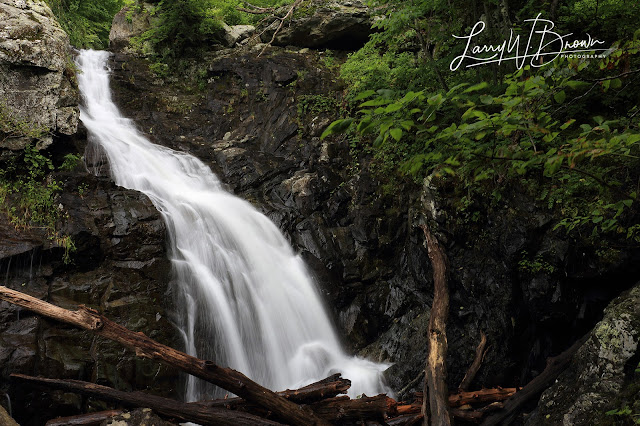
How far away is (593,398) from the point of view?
3.27 m

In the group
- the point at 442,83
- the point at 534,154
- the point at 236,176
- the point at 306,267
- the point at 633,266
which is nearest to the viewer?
the point at 534,154

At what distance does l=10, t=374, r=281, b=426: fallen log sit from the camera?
3.59 meters

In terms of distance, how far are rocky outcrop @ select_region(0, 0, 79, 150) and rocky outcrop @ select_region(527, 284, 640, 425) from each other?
804cm

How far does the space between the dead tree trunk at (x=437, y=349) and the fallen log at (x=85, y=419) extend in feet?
10.1

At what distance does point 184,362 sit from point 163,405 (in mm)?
499

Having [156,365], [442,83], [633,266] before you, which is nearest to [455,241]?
[633,266]

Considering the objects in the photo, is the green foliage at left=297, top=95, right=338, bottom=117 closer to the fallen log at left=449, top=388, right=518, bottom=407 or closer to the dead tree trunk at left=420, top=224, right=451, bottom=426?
the dead tree trunk at left=420, top=224, right=451, bottom=426

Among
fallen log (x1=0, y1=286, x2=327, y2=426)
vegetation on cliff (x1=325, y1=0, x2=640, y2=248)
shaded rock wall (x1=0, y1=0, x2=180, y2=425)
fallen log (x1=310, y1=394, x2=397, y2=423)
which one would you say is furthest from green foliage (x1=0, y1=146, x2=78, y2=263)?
vegetation on cliff (x1=325, y1=0, x2=640, y2=248)

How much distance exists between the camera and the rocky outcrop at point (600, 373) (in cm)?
322

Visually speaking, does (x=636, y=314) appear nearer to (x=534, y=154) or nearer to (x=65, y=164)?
(x=534, y=154)

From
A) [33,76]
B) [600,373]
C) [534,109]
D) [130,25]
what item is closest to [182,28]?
[130,25]

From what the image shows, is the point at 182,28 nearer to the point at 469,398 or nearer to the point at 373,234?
the point at 373,234

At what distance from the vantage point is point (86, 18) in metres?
15.6

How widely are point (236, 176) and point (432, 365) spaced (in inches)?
250
